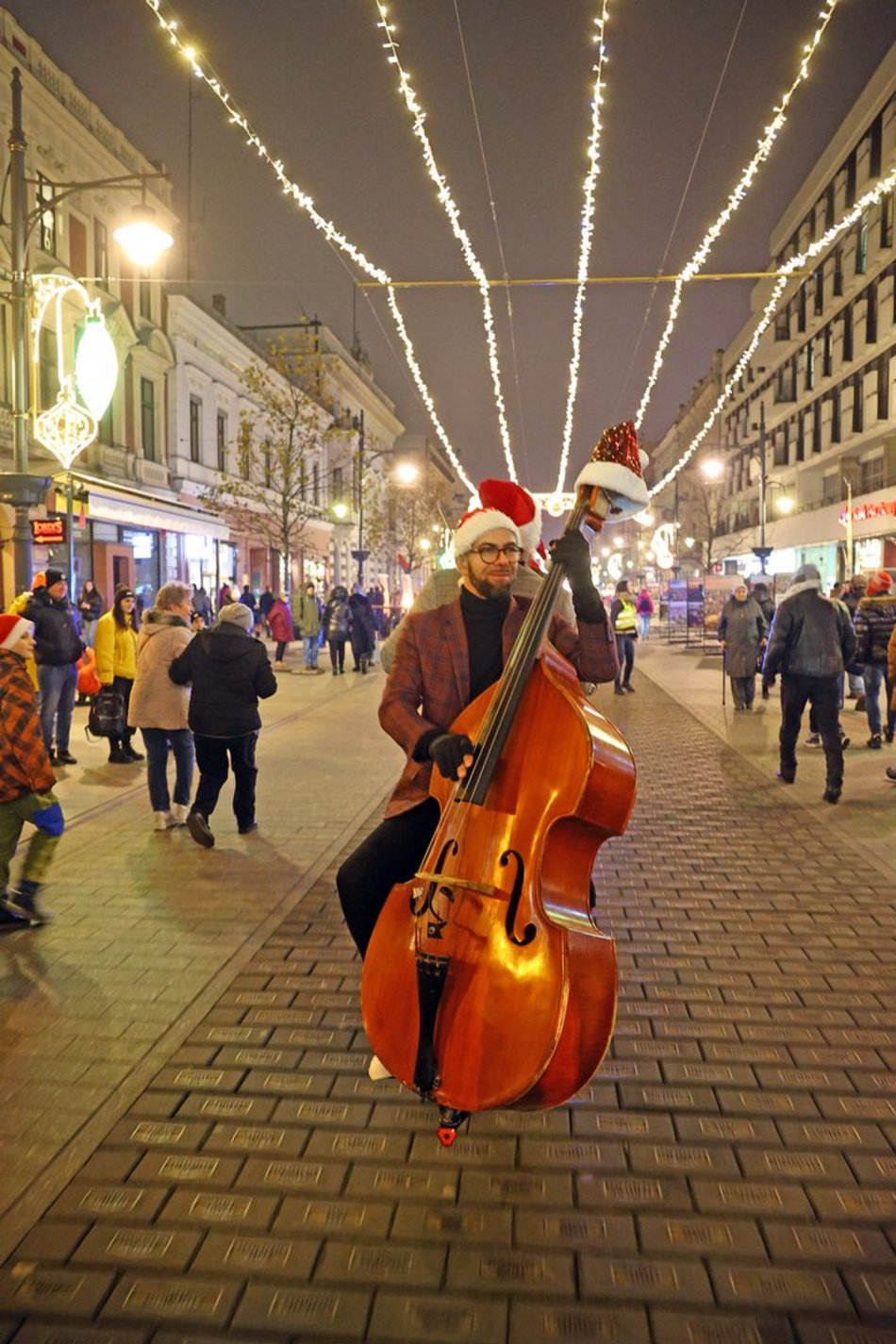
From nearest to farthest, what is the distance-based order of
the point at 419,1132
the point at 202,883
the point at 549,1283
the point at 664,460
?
the point at 549,1283 < the point at 419,1132 < the point at 202,883 < the point at 664,460

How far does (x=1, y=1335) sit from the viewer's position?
2426 mm

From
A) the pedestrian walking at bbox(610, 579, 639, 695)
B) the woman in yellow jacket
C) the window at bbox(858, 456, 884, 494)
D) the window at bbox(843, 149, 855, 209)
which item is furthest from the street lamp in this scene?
the window at bbox(843, 149, 855, 209)

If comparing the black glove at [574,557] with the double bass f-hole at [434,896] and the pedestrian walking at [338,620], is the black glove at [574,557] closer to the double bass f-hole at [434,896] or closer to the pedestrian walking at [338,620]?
the double bass f-hole at [434,896]

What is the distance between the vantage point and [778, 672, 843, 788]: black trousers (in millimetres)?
8656

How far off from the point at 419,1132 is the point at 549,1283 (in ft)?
2.66

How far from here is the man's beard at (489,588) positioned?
11.7 ft

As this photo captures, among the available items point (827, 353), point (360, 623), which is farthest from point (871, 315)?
point (360, 623)

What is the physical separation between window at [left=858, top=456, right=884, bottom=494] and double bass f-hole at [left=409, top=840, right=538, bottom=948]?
36.2 m

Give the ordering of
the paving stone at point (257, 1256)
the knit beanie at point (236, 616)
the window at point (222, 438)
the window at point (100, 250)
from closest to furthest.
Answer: the paving stone at point (257, 1256), the knit beanie at point (236, 616), the window at point (100, 250), the window at point (222, 438)

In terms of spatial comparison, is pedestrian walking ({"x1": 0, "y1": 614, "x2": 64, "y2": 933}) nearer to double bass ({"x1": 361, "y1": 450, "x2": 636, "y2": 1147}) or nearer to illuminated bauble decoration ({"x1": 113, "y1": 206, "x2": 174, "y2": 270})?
double bass ({"x1": 361, "y1": 450, "x2": 636, "y2": 1147})

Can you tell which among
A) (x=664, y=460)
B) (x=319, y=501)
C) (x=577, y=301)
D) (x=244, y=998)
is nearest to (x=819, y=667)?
(x=244, y=998)

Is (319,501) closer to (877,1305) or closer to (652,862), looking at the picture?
(652,862)

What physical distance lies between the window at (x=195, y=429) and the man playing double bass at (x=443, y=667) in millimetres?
33376

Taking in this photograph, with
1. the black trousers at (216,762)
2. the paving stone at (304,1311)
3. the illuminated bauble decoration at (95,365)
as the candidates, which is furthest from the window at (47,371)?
the paving stone at (304,1311)
